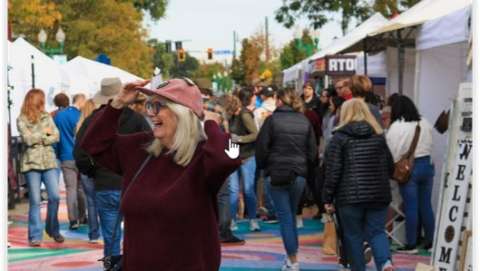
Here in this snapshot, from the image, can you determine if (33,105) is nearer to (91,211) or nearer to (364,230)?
(91,211)

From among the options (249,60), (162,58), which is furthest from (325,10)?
(162,58)

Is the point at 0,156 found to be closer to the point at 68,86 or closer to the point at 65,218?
the point at 65,218

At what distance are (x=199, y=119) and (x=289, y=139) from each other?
480 centimetres

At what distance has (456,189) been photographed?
741cm

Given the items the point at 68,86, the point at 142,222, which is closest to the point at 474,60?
the point at 142,222

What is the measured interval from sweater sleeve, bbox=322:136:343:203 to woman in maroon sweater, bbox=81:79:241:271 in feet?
11.3

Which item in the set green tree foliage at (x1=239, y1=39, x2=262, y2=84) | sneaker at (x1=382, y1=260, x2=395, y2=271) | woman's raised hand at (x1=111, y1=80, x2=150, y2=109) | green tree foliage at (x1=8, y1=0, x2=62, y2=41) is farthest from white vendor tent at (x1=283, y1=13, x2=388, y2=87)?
green tree foliage at (x1=239, y1=39, x2=262, y2=84)

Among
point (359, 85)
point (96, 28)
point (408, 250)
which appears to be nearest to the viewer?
point (359, 85)

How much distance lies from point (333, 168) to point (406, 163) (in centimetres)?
232

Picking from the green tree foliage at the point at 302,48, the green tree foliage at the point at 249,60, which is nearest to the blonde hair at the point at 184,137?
the green tree foliage at the point at 302,48

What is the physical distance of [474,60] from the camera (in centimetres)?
589

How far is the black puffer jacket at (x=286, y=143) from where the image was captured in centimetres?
912

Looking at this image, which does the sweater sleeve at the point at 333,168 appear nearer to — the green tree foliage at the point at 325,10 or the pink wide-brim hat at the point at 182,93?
the pink wide-brim hat at the point at 182,93

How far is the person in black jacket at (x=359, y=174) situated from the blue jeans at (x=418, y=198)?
2.27 meters
